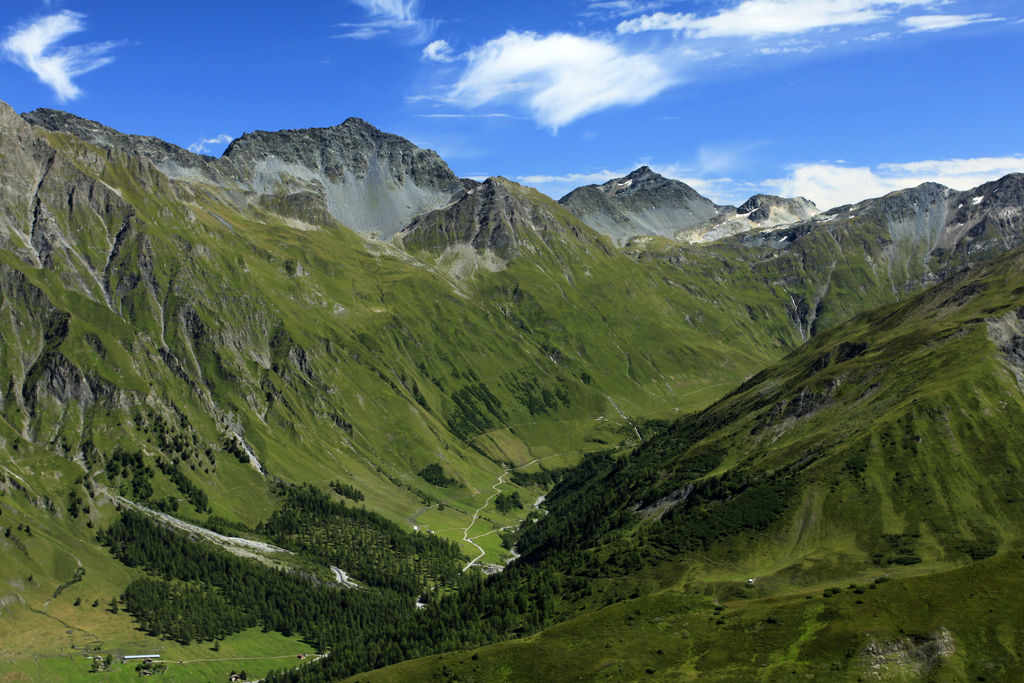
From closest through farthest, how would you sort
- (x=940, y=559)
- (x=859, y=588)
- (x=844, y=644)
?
1. (x=844, y=644)
2. (x=859, y=588)
3. (x=940, y=559)

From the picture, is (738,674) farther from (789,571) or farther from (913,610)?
(789,571)

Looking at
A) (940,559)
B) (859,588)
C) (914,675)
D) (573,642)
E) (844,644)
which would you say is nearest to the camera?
(914,675)

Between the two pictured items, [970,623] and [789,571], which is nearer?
[970,623]

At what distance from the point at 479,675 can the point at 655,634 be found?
36.9m

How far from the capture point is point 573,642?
179250 millimetres

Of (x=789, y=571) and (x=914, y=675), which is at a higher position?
(x=789, y=571)

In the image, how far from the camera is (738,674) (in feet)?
488

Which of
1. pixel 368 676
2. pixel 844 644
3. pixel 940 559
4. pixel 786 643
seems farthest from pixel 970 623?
pixel 368 676

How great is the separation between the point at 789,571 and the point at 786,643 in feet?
155

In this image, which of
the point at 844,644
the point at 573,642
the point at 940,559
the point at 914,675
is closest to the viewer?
the point at 914,675

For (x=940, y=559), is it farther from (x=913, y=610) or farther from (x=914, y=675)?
(x=914, y=675)

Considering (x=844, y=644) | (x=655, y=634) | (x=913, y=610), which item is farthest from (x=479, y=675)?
(x=913, y=610)

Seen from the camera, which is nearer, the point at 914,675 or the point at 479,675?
the point at 914,675

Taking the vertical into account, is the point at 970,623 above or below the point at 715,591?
below
